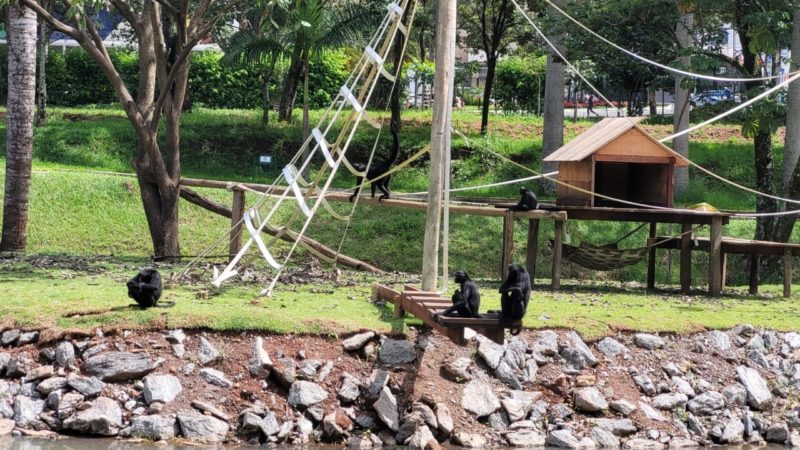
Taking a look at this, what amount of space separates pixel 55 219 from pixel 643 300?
1286 cm

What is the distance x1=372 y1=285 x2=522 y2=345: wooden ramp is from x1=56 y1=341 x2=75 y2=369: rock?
3828 mm

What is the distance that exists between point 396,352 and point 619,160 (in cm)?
608

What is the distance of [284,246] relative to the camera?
74.4 feet

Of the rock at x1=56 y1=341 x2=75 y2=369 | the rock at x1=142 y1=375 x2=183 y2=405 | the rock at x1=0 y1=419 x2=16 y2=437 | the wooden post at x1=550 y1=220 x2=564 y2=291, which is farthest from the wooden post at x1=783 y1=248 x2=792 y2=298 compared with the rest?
the rock at x1=0 y1=419 x2=16 y2=437

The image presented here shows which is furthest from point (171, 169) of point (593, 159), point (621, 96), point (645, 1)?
point (621, 96)

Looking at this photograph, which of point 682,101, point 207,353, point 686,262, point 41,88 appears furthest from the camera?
point 41,88

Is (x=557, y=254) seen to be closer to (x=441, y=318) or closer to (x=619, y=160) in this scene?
(x=619, y=160)

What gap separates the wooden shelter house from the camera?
17.3m

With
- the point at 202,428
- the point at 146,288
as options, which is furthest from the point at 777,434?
the point at 146,288

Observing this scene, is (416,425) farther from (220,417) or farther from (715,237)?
(715,237)

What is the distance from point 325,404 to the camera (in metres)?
12.4

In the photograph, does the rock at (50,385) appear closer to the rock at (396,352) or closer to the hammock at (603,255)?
the rock at (396,352)

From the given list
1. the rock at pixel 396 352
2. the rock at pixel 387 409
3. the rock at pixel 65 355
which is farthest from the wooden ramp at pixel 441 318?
the rock at pixel 65 355

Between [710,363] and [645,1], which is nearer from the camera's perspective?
[710,363]
